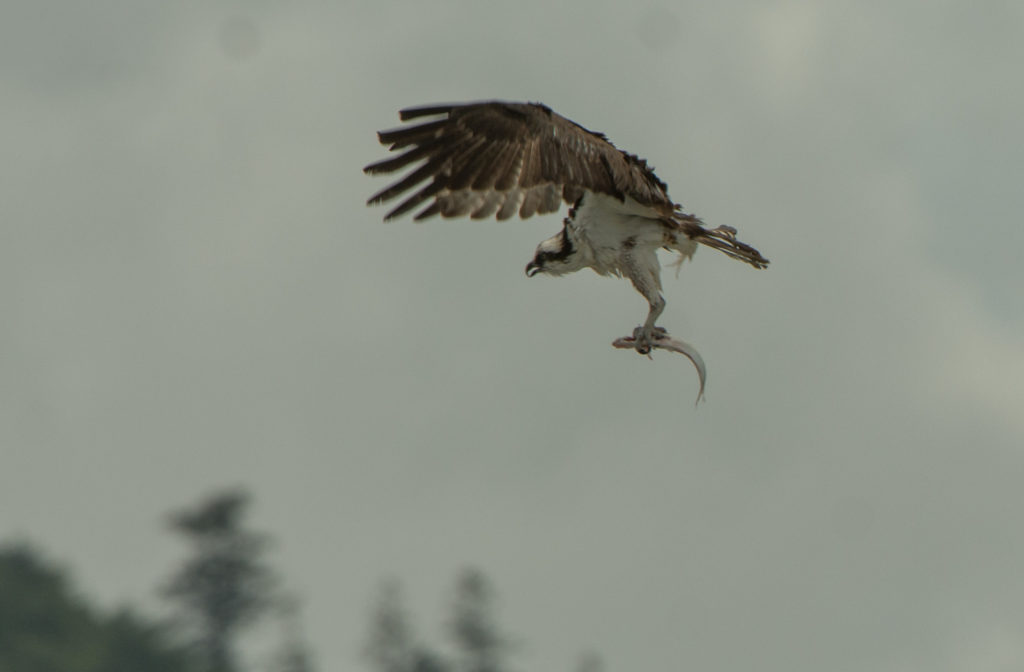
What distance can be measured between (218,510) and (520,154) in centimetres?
10026

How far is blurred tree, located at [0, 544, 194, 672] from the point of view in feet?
377

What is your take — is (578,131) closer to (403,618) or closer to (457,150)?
(457,150)

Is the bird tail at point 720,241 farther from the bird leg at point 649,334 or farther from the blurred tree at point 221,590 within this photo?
the blurred tree at point 221,590

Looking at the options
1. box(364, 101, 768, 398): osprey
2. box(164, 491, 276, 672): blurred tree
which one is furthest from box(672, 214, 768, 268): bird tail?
box(164, 491, 276, 672): blurred tree

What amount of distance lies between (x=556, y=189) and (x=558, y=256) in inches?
28.9

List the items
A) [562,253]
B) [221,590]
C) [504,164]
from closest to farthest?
[504,164] → [562,253] → [221,590]

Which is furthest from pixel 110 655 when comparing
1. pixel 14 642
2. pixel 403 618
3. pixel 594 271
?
pixel 594 271

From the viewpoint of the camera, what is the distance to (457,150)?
63.3 ft

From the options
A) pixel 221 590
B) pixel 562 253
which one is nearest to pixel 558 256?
pixel 562 253

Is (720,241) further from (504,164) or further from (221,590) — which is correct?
(221,590)

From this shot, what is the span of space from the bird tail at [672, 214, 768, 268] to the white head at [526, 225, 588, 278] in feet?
3.38

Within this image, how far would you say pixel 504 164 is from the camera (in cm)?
1944

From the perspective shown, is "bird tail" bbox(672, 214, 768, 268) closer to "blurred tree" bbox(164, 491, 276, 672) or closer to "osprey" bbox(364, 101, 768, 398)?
"osprey" bbox(364, 101, 768, 398)

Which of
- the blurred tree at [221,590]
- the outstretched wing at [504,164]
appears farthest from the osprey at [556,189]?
the blurred tree at [221,590]
